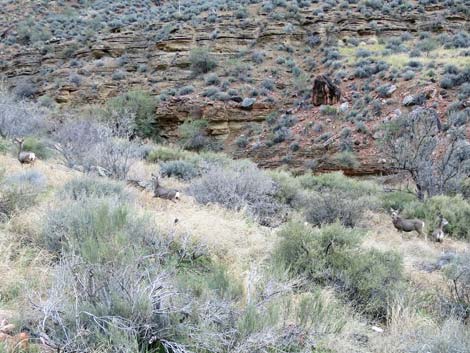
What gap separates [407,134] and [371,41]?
1642 centimetres

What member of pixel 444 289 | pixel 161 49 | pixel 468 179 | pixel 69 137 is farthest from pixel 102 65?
pixel 444 289

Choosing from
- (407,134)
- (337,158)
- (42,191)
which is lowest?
(337,158)

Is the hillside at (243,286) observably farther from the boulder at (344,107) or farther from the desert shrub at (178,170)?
Result: the boulder at (344,107)

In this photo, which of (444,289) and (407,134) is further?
(407,134)

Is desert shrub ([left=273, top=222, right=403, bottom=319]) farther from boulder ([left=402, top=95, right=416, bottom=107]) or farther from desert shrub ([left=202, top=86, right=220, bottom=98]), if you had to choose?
desert shrub ([left=202, top=86, right=220, bottom=98])

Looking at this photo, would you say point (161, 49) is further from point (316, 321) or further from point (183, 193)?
point (316, 321)

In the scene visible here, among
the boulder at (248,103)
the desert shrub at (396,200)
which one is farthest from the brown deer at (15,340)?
the boulder at (248,103)

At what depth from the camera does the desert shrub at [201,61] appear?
1122 inches

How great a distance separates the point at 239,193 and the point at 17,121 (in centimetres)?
1158

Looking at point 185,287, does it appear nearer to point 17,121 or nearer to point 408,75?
point 17,121

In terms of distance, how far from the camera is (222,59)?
29.3 meters

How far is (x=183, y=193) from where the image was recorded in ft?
32.9

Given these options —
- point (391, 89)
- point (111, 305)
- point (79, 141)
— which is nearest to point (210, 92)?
point (391, 89)

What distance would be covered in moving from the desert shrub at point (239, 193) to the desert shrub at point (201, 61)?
63.1 feet
